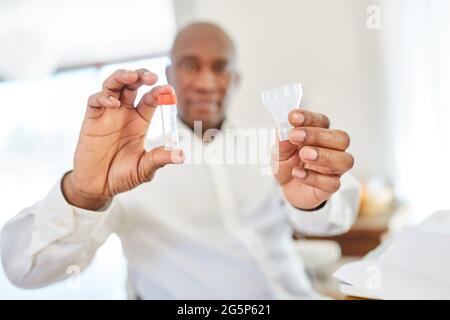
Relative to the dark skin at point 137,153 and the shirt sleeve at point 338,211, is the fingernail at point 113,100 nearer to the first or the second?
the dark skin at point 137,153

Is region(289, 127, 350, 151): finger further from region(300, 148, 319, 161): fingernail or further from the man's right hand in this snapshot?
the man's right hand

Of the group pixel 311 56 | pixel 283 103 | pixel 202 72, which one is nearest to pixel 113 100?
pixel 283 103

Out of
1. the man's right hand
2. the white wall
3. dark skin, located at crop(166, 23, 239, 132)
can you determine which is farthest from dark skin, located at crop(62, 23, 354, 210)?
the white wall

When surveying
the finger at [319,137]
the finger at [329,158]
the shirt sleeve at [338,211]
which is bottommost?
the shirt sleeve at [338,211]

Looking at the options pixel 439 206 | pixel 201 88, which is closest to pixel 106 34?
pixel 201 88

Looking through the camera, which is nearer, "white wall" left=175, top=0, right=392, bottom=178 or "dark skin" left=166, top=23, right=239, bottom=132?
"dark skin" left=166, top=23, right=239, bottom=132

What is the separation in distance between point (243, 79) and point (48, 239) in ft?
2.37

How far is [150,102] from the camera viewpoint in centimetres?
38

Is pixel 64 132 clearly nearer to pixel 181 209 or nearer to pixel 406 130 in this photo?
pixel 181 209

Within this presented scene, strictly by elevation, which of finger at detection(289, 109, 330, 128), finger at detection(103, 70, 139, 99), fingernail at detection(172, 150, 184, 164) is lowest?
fingernail at detection(172, 150, 184, 164)

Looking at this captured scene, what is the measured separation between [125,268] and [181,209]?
12 centimetres

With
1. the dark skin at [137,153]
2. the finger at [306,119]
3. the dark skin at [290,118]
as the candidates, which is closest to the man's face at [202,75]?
the dark skin at [290,118]

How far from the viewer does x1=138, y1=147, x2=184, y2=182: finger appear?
14.8 inches

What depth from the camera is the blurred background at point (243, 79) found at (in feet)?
1.57
